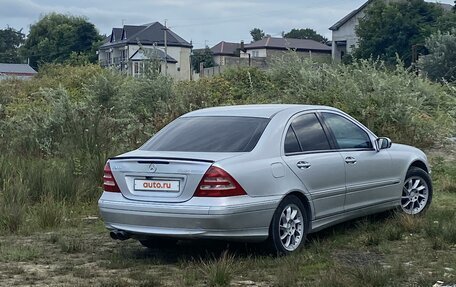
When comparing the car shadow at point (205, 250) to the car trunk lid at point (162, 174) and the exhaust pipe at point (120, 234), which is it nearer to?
the exhaust pipe at point (120, 234)

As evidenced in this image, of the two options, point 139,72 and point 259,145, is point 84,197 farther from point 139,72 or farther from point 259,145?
point 139,72

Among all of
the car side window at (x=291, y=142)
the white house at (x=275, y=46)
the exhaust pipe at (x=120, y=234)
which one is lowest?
the exhaust pipe at (x=120, y=234)

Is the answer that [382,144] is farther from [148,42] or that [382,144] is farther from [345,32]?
[345,32]

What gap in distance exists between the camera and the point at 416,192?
9.19 m

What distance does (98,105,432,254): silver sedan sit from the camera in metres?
6.62

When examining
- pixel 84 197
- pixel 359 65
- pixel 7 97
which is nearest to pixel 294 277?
pixel 84 197

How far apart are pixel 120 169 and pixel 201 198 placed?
1.04 m

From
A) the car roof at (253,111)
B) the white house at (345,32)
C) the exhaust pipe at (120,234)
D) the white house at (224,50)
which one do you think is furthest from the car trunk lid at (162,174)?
the white house at (224,50)

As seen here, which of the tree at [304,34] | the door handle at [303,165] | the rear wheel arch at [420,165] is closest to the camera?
the door handle at [303,165]

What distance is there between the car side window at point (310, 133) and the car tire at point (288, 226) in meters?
0.69

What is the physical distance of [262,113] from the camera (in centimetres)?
775

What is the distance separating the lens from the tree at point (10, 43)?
127 meters

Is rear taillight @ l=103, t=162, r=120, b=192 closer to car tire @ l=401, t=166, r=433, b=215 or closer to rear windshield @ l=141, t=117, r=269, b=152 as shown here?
rear windshield @ l=141, t=117, r=269, b=152

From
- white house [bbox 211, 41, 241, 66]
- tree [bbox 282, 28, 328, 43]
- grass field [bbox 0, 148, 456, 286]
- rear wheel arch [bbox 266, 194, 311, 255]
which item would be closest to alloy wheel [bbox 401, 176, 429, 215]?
grass field [bbox 0, 148, 456, 286]
